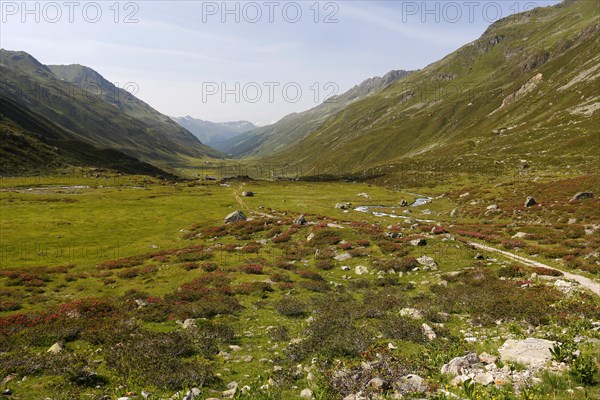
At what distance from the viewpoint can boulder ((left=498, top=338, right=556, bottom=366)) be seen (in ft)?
37.1

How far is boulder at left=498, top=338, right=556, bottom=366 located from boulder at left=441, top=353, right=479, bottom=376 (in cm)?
102

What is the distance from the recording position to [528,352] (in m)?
11.9

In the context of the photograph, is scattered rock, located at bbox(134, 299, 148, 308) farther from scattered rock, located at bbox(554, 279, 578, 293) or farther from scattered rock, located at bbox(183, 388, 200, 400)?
scattered rock, located at bbox(554, 279, 578, 293)

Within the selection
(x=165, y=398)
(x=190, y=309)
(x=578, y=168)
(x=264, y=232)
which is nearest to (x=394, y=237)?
(x=264, y=232)

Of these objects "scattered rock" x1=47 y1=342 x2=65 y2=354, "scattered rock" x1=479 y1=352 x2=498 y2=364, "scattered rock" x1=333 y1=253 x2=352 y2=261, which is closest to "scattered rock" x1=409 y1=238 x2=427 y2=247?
"scattered rock" x1=333 y1=253 x2=352 y2=261

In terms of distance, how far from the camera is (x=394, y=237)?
39.5 meters

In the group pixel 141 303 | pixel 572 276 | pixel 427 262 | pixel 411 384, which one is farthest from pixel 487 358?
pixel 141 303

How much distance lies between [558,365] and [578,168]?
354 ft

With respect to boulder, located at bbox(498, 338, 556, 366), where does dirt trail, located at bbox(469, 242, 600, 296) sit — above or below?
below

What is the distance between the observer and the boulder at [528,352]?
1132 centimetres

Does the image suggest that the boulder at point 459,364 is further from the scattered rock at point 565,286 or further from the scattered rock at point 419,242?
the scattered rock at point 419,242

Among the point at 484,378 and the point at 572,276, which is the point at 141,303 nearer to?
the point at 484,378

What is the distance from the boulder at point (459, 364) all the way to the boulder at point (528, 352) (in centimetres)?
102

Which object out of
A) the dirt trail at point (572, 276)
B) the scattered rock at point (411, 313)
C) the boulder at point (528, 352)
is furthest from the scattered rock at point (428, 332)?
the dirt trail at point (572, 276)
